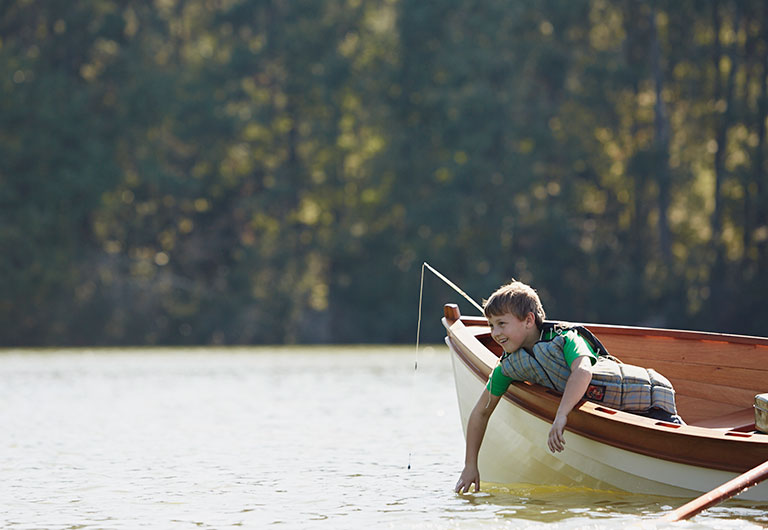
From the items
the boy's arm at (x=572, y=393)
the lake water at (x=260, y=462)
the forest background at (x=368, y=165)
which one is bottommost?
the lake water at (x=260, y=462)

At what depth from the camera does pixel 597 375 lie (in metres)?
7.32

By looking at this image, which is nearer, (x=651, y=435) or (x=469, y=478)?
(x=651, y=435)

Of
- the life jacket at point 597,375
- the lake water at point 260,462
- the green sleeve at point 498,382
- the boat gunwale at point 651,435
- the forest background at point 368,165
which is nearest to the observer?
the boat gunwale at point 651,435

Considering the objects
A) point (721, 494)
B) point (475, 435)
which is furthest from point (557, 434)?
point (721, 494)

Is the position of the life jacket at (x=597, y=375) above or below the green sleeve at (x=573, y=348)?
below

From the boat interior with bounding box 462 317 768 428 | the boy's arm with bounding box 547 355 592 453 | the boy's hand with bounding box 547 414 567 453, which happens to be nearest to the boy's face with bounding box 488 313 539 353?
the boy's arm with bounding box 547 355 592 453

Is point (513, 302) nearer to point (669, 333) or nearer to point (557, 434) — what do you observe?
point (557, 434)

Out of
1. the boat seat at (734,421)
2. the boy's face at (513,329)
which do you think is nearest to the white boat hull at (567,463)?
the boy's face at (513,329)

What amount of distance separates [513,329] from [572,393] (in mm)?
445

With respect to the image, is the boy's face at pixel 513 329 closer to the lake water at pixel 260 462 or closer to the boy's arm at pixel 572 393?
the boy's arm at pixel 572 393

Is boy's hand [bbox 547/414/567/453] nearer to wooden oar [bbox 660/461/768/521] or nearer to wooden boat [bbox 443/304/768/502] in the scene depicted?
wooden boat [bbox 443/304/768/502]

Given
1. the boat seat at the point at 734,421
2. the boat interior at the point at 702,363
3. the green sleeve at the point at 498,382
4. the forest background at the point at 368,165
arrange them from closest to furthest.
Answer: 1. the green sleeve at the point at 498,382
2. the boat seat at the point at 734,421
3. the boat interior at the point at 702,363
4. the forest background at the point at 368,165

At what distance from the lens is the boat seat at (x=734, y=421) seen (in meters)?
8.40

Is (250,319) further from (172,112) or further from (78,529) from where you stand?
(78,529)
